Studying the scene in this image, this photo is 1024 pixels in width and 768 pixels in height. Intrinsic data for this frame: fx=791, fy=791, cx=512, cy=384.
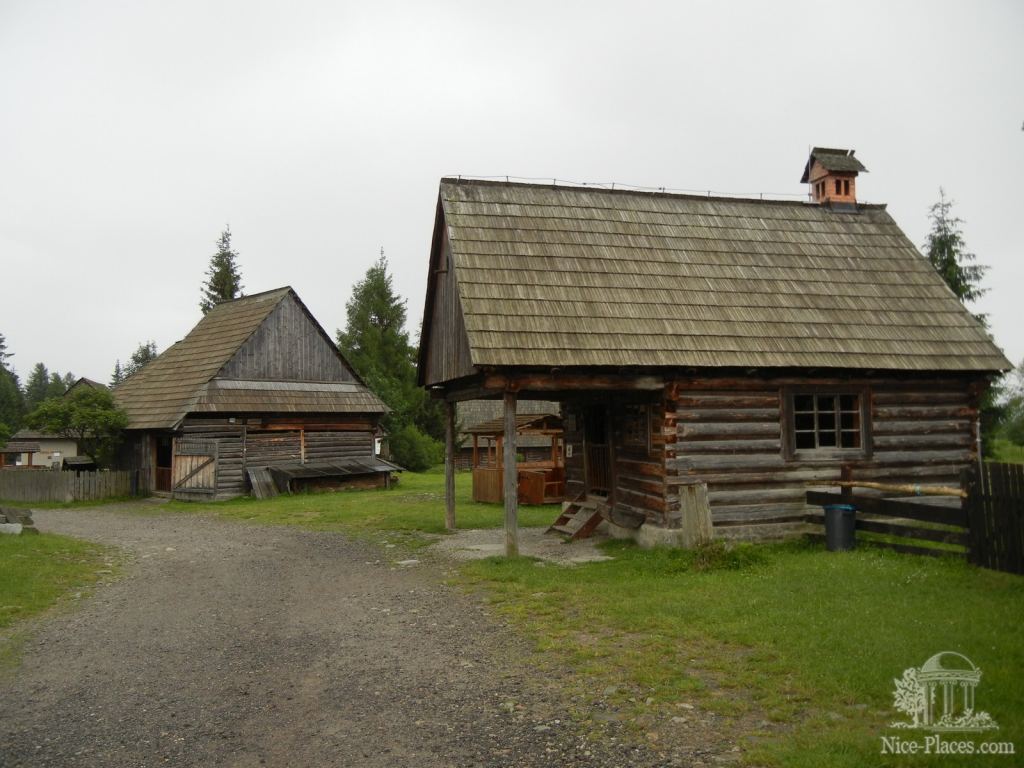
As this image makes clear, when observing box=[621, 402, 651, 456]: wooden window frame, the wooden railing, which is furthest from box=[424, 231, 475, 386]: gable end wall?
the wooden railing

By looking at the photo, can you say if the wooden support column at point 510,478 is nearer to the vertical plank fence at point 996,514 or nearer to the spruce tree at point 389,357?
the vertical plank fence at point 996,514

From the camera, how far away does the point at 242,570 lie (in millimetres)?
13250

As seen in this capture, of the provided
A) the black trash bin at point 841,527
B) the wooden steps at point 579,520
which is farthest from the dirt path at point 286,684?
the black trash bin at point 841,527

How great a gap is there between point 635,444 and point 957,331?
6605 millimetres

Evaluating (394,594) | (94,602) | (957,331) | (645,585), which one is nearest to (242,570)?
(94,602)

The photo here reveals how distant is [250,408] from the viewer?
2698 cm

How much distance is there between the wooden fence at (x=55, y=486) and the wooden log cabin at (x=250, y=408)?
1426 millimetres

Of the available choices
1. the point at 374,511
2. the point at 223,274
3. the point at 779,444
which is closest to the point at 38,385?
the point at 223,274

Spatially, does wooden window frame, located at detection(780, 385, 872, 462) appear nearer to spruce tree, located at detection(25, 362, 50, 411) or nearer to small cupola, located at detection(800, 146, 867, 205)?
small cupola, located at detection(800, 146, 867, 205)

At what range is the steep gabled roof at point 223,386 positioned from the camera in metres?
26.8

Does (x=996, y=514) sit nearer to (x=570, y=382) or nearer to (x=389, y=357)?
(x=570, y=382)

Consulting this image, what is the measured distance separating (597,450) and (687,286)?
13.4ft

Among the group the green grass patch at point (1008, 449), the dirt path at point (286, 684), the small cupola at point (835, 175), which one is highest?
the small cupola at point (835, 175)

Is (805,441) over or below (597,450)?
over
